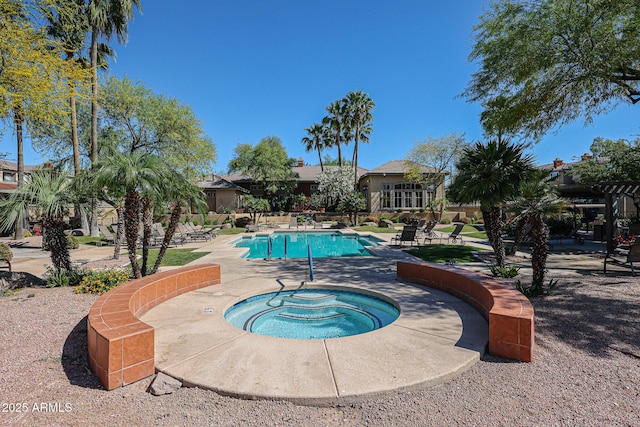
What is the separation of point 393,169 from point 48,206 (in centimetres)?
3074

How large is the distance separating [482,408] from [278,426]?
1.79m

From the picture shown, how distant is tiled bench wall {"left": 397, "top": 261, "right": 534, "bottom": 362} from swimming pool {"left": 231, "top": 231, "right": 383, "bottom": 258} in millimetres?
8399

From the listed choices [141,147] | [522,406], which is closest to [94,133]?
[141,147]

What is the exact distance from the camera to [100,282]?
20.7ft

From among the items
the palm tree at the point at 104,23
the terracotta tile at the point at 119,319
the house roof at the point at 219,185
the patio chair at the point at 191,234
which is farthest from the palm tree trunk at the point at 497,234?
the house roof at the point at 219,185

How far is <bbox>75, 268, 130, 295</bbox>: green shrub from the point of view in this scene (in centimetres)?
618

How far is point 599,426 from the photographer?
2.47 metres

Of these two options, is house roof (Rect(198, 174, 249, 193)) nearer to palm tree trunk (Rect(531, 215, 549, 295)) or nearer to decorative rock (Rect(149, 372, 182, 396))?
palm tree trunk (Rect(531, 215, 549, 295))

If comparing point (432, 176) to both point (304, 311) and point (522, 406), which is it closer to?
point (304, 311)

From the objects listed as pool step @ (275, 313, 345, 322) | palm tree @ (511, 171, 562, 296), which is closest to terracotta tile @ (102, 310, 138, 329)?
pool step @ (275, 313, 345, 322)

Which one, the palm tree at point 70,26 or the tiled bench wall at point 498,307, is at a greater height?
the palm tree at point 70,26

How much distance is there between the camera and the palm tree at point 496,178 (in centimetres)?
761

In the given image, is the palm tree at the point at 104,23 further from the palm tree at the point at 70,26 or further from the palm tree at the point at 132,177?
the palm tree at the point at 132,177

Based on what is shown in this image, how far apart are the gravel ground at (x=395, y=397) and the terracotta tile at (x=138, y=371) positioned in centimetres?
8
